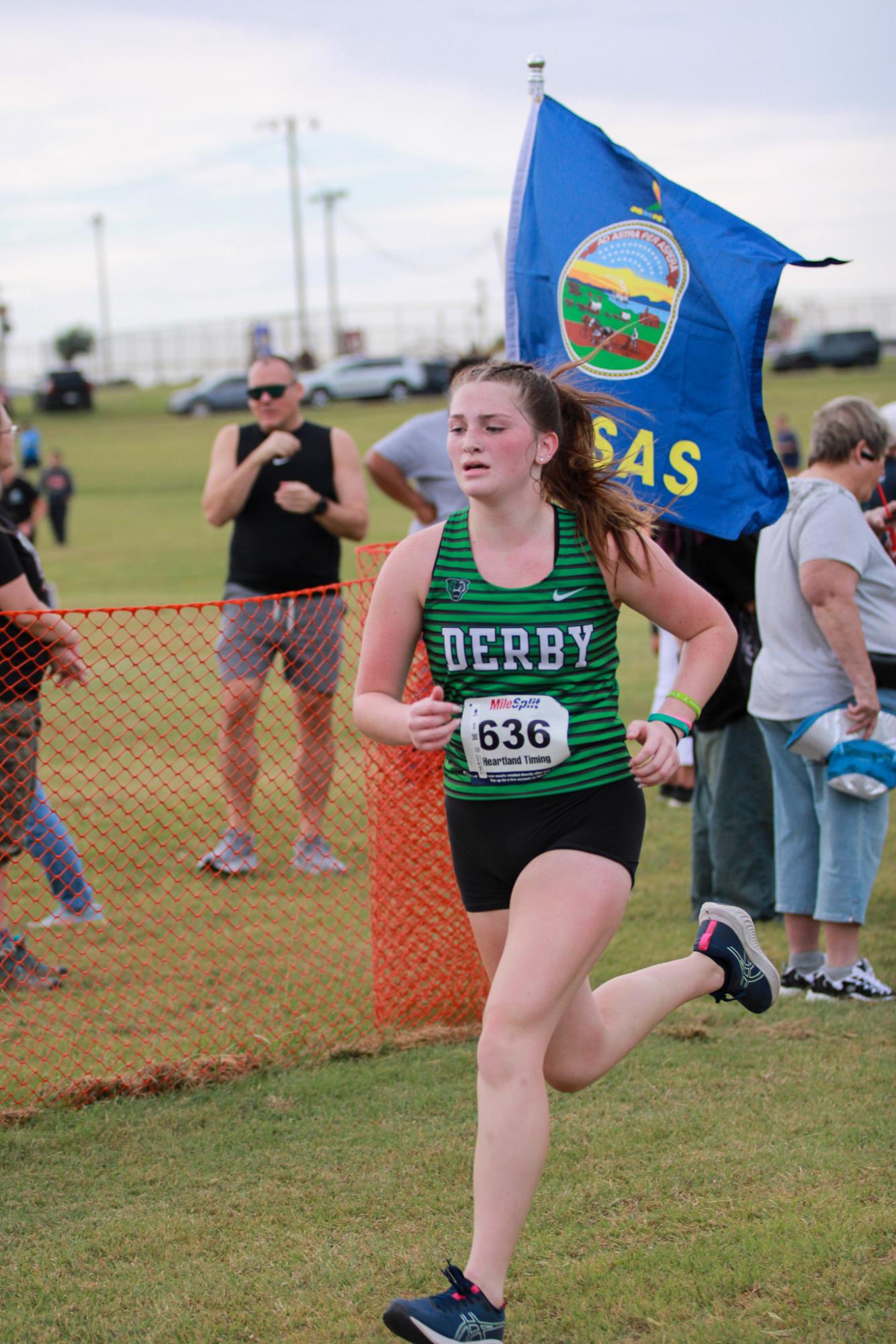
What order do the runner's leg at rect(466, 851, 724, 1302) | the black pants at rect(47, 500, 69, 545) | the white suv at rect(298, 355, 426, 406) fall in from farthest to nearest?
the white suv at rect(298, 355, 426, 406), the black pants at rect(47, 500, 69, 545), the runner's leg at rect(466, 851, 724, 1302)

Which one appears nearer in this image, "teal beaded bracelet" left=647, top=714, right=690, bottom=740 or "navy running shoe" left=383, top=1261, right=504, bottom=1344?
"navy running shoe" left=383, top=1261, right=504, bottom=1344

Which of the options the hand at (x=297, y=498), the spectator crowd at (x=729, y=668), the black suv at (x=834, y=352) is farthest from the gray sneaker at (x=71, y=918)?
the black suv at (x=834, y=352)

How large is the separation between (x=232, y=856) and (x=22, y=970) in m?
1.30

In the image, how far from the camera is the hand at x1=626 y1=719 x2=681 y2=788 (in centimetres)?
294

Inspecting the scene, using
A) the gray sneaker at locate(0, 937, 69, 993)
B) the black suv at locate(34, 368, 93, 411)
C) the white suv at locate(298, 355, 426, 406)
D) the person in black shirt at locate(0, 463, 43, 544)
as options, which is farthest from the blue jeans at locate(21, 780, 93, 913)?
the black suv at locate(34, 368, 93, 411)

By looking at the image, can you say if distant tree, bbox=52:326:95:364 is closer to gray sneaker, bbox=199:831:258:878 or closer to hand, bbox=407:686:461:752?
gray sneaker, bbox=199:831:258:878

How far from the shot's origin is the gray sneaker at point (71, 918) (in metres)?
5.43

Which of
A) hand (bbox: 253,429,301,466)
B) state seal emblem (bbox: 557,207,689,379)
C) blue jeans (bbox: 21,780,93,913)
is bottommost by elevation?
blue jeans (bbox: 21,780,93,913)

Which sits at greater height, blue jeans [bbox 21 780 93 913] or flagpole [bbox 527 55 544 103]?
flagpole [bbox 527 55 544 103]

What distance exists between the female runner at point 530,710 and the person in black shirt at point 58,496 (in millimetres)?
22585

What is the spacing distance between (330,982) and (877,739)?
214cm

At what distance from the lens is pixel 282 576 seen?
6621mm

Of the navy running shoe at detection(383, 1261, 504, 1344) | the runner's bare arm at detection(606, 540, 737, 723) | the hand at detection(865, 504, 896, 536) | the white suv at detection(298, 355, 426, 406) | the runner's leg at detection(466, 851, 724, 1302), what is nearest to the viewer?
the navy running shoe at detection(383, 1261, 504, 1344)

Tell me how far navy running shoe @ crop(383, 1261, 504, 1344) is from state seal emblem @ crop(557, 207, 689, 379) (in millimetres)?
3016
